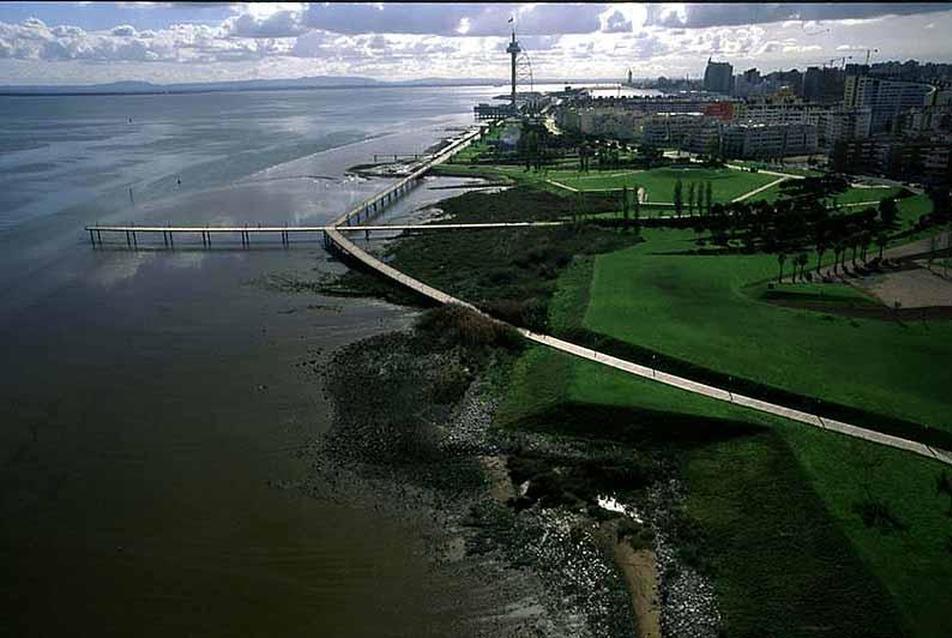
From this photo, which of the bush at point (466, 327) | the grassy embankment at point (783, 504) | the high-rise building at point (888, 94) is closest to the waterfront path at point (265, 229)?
the bush at point (466, 327)

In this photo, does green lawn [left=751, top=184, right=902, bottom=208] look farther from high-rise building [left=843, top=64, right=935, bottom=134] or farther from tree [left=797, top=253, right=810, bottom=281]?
high-rise building [left=843, top=64, right=935, bottom=134]

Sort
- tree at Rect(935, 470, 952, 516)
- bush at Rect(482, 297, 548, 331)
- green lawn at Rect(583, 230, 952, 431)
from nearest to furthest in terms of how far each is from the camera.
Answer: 1. tree at Rect(935, 470, 952, 516)
2. green lawn at Rect(583, 230, 952, 431)
3. bush at Rect(482, 297, 548, 331)

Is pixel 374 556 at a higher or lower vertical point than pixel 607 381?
lower

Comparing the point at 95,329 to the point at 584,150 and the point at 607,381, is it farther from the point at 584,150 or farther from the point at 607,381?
the point at 584,150

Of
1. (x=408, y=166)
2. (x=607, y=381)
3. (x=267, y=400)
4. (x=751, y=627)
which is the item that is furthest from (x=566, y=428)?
(x=408, y=166)

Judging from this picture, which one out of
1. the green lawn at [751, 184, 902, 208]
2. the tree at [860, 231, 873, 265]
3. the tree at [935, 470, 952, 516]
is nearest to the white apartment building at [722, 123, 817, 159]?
the green lawn at [751, 184, 902, 208]

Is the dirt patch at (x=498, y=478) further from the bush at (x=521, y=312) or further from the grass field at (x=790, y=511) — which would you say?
the bush at (x=521, y=312)
